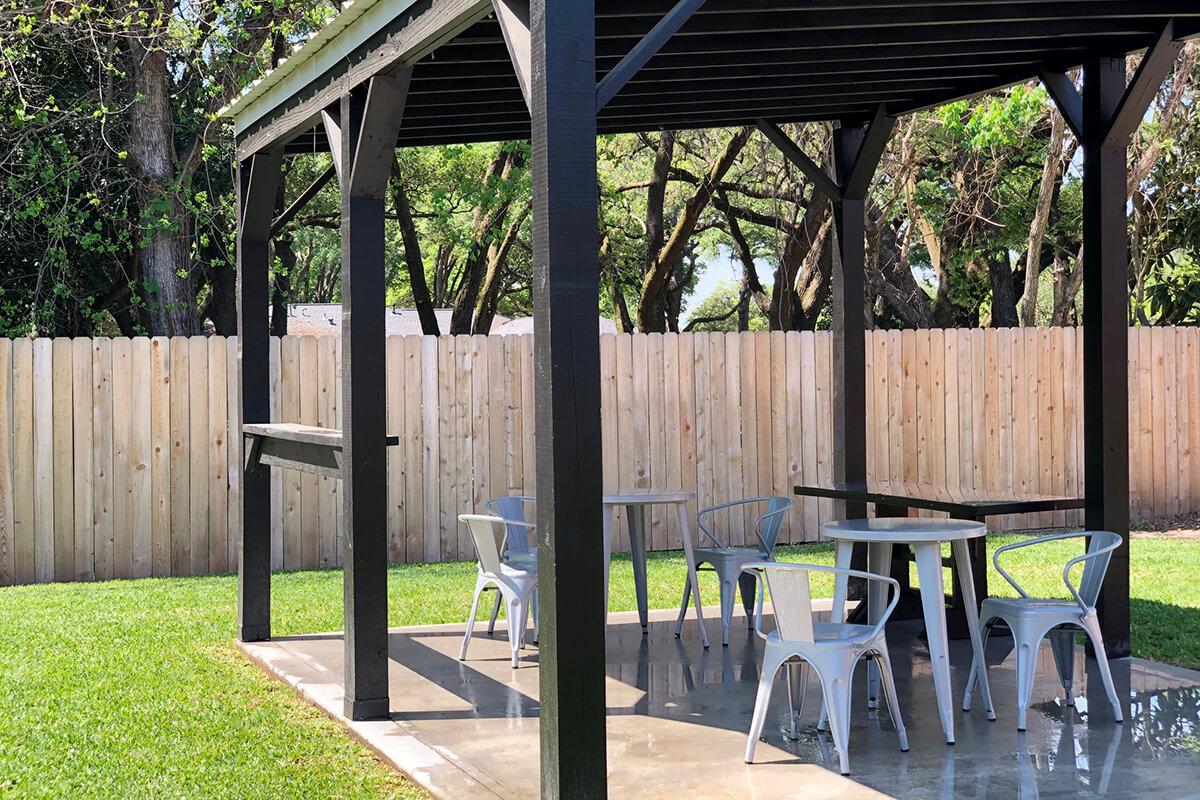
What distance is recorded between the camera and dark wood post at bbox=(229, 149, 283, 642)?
7.54m

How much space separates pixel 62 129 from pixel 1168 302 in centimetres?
1502

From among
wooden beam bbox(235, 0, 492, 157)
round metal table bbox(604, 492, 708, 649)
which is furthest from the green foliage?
wooden beam bbox(235, 0, 492, 157)

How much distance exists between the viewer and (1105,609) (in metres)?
6.75

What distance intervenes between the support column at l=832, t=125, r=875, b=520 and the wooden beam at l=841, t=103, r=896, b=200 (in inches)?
1.1

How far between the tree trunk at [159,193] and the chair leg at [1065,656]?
31.3 ft

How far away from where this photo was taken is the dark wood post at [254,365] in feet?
24.7

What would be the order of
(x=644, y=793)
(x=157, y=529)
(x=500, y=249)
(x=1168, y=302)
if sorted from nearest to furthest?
(x=644, y=793)
(x=157, y=529)
(x=500, y=249)
(x=1168, y=302)

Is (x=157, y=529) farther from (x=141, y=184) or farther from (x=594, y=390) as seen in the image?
(x=594, y=390)

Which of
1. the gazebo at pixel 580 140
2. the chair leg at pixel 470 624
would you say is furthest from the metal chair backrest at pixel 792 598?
the chair leg at pixel 470 624

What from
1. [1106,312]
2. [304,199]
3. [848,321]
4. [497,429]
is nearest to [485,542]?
[304,199]

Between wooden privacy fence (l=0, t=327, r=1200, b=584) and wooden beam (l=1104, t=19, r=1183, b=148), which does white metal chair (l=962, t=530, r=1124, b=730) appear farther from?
wooden privacy fence (l=0, t=327, r=1200, b=584)

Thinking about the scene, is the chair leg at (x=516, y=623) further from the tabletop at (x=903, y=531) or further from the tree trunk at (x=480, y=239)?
the tree trunk at (x=480, y=239)

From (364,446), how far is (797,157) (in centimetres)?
382

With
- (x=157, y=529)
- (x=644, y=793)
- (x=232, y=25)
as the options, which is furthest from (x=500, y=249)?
(x=644, y=793)
